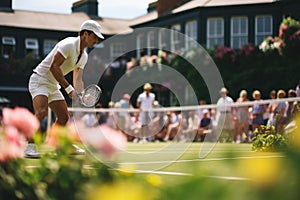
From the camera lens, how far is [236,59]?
38.0m

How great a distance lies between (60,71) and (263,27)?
3473 cm

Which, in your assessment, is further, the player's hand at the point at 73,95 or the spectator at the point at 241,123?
the spectator at the point at 241,123

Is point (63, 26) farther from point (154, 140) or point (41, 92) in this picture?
point (41, 92)

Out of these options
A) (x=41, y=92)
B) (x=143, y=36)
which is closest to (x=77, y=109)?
(x=41, y=92)

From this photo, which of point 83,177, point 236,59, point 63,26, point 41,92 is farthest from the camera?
point 63,26

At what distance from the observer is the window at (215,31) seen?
44.2 meters

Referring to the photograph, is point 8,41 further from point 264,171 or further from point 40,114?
point 264,171

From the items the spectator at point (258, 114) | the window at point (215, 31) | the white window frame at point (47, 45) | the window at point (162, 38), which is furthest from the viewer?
the white window frame at point (47, 45)

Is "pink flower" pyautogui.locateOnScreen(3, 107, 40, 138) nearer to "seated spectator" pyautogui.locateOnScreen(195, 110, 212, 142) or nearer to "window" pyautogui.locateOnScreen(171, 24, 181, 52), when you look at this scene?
"seated spectator" pyautogui.locateOnScreen(195, 110, 212, 142)

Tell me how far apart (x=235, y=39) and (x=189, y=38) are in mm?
3062

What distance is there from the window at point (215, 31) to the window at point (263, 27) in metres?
2.39

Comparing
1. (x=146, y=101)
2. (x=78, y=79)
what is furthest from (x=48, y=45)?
(x=78, y=79)

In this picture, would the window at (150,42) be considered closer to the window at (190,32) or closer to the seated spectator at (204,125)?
the window at (190,32)

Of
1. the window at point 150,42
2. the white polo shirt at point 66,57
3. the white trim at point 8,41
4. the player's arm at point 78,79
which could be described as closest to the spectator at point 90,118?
the player's arm at point 78,79
